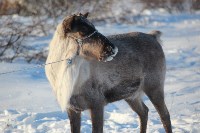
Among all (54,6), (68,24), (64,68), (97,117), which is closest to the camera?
(68,24)

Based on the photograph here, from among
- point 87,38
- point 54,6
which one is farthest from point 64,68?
point 54,6

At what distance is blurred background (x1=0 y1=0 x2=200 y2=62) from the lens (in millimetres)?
10469

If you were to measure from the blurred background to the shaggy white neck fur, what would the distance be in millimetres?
5412

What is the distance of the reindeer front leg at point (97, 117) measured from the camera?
486cm

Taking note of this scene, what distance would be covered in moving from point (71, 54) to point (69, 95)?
17.8 inches

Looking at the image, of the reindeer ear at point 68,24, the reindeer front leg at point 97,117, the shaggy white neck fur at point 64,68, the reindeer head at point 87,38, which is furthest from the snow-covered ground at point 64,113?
the reindeer ear at point 68,24

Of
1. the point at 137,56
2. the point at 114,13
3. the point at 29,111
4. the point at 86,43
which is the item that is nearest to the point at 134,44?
the point at 137,56

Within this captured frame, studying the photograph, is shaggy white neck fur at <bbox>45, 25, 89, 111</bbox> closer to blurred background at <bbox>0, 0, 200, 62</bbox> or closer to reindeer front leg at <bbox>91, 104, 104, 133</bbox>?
reindeer front leg at <bbox>91, 104, 104, 133</bbox>

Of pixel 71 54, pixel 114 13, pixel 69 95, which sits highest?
pixel 71 54

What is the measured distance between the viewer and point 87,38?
469cm

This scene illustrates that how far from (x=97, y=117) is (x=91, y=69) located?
1.79ft

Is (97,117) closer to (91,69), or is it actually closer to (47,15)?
(91,69)

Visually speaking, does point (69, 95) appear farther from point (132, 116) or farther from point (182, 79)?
point (182, 79)

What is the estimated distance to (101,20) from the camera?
17.4 metres
